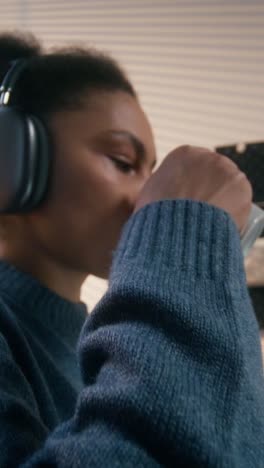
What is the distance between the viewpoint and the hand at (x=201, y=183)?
47 centimetres

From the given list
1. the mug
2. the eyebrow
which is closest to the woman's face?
the eyebrow

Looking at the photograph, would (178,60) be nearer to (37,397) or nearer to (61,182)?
(61,182)

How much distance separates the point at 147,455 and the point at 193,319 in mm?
96

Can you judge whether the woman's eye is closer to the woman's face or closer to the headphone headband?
the woman's face

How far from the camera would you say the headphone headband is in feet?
2.18

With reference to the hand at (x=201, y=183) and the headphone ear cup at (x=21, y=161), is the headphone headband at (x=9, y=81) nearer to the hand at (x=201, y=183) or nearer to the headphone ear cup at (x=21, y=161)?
the headphone ear cup at (x=21, y=161)

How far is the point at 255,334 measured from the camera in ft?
1.29

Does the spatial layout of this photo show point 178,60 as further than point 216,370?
Yes

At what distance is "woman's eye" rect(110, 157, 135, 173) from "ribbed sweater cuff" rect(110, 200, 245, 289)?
0.25 meters

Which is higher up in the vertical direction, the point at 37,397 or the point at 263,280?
the point at 37,397

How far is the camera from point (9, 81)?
680 millimetres

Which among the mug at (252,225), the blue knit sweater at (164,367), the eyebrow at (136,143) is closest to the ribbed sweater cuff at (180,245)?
the blue knit sweater at (164,367)

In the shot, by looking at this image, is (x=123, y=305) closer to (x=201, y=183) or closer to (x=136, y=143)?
(x=201, y=183)

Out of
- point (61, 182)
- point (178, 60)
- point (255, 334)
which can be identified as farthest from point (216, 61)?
point (255, 334)
